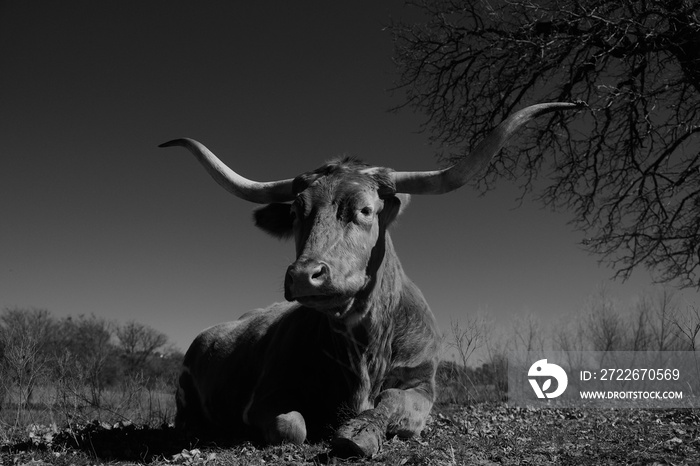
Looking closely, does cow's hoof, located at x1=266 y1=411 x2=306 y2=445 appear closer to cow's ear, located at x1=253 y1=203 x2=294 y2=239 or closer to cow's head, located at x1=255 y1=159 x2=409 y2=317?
cow's head, located at x1=255 y1=159 x2=409 y2=317

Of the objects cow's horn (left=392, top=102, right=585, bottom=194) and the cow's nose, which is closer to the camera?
the cow's nose

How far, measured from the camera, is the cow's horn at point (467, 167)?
4.99m

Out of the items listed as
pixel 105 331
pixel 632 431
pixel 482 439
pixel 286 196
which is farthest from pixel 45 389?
pixel 105 331

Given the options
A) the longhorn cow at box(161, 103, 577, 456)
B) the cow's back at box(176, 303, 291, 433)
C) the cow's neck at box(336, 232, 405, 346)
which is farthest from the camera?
the cow's back at box(176, 303, 291, 433)

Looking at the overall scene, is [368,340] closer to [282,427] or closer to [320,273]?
[282,427]

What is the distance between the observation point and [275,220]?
561 centimetres

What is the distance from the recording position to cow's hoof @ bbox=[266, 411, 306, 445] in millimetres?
4449

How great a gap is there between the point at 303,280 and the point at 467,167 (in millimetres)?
2033

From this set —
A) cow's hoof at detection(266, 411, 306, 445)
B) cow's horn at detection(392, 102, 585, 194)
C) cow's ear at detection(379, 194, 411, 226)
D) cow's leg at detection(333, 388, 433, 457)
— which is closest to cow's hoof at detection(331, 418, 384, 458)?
cow's leg at detection(333, 388, 433, 457)

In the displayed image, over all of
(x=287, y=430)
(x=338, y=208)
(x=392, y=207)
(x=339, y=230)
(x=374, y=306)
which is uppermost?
(x=392, y=207)

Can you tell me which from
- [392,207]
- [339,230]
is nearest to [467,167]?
[392,207]

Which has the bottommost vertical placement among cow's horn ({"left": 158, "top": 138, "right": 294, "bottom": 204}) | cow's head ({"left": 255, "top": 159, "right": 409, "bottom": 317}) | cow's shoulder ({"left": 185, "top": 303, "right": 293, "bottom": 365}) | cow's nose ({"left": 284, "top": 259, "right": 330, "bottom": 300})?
cow's shoulder ({"left": 185, "top": 303, "right": 293, "bottom": 365})

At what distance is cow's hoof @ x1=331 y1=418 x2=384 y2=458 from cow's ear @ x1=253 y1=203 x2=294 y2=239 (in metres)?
2.15

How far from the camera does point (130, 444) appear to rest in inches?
205
